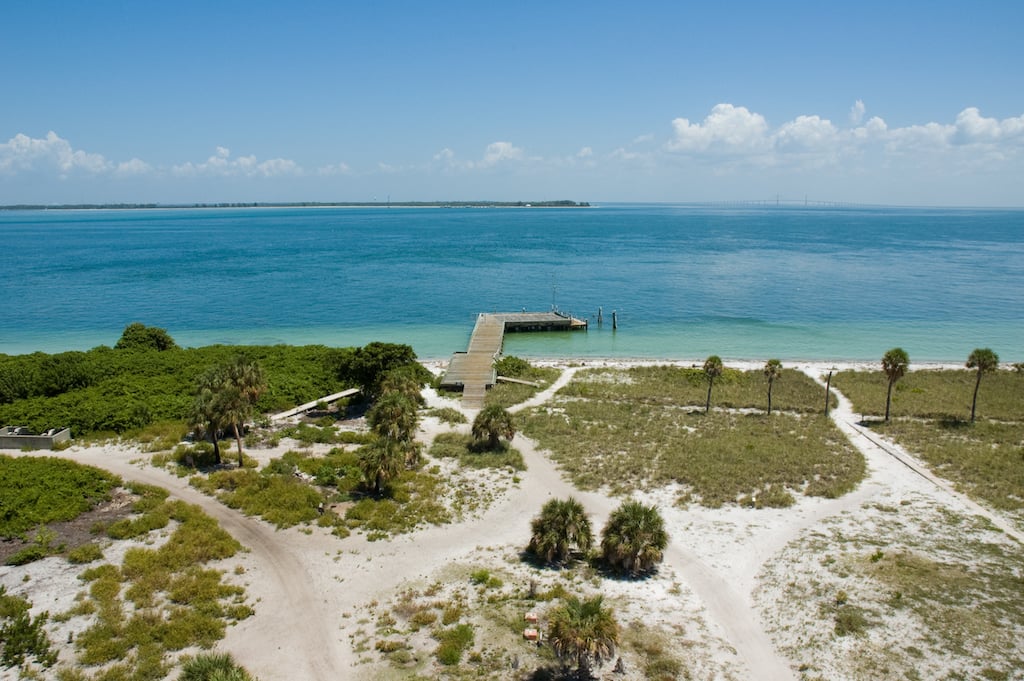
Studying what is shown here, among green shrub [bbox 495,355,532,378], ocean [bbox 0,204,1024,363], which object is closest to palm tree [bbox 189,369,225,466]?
green shrub [bbox 495,355,532,378]

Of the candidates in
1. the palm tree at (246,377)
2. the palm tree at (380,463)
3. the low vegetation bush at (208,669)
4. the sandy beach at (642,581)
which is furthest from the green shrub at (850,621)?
the palm tree at (246,377)

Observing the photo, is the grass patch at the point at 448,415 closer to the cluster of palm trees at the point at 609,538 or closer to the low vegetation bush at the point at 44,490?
the cluster of palm trees at the point at 609,538

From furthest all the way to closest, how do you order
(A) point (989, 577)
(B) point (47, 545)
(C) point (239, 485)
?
(C) point (239, 485) < (B) point (47, 545) < (A) point (989, 577)

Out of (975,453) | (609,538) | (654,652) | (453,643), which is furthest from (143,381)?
(975,453)

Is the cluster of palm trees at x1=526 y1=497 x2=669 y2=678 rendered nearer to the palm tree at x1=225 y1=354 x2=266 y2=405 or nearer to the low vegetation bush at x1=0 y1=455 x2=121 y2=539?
the palm tree at x1=225 y1=354 x2=266 y2=405

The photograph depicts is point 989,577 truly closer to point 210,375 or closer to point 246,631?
point 246,631

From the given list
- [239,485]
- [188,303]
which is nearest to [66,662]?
[239,485]

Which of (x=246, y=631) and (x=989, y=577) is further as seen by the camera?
(x=989, y=577)
